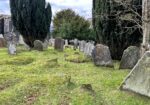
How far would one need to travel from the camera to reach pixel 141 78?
8711 millimetres

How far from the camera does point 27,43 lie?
24.7 metres

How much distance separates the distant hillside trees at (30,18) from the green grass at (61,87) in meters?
11.0

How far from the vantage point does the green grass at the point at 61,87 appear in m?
8.30

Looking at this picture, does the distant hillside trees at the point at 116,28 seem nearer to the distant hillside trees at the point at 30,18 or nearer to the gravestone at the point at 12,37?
the distant hillside trees at the point at 30,18

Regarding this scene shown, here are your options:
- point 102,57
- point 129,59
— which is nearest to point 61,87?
point 129,59

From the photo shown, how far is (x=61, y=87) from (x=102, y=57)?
4.50 m

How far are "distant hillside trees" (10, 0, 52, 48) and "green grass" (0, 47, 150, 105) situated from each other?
11007 mm

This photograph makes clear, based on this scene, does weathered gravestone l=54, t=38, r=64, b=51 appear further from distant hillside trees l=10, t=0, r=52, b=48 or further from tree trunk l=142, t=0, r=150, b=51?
tree trunk l=142, t=0, r=150, b=51

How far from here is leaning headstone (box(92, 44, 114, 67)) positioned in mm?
13547

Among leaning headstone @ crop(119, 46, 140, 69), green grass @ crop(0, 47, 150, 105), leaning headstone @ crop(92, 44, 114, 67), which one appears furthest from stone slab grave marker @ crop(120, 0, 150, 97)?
leaning headstone @ crop(92, 44, 114, 67)

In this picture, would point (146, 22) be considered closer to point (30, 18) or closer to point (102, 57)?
point (102, 57)

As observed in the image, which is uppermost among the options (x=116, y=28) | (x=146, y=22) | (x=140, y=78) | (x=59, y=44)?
(x=146, y=22)

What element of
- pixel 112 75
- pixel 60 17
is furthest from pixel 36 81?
pixel 60 17

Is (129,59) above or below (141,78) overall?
above
